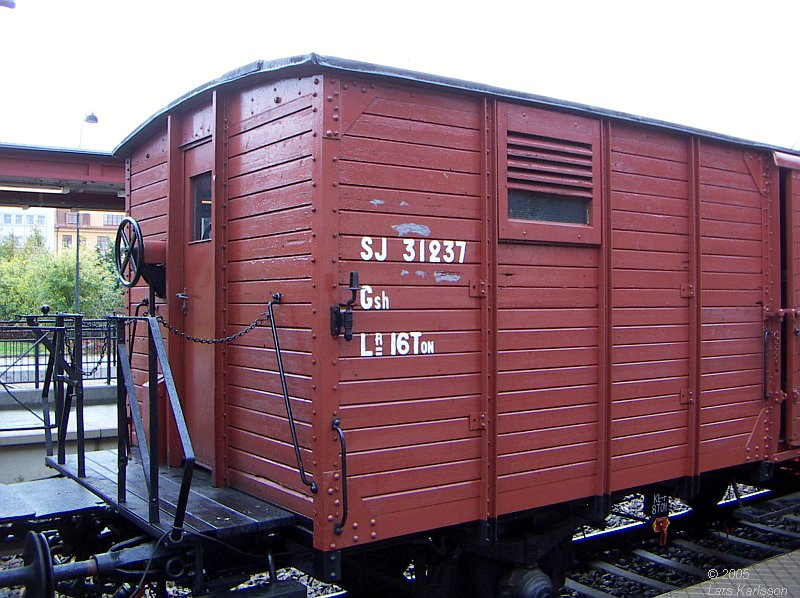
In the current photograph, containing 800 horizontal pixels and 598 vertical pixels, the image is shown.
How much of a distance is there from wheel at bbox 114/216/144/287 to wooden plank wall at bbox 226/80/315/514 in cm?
78

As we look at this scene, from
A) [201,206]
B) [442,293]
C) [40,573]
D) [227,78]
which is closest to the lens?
[40,573]

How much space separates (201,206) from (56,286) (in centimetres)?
3131

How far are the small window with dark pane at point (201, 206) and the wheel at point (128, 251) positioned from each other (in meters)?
0.36

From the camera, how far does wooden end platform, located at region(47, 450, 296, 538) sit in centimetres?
366

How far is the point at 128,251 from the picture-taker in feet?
16.7

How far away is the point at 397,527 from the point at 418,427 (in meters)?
0.53

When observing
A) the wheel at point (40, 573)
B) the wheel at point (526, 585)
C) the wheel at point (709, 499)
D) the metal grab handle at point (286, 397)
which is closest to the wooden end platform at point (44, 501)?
the wheel at point (40, 573)

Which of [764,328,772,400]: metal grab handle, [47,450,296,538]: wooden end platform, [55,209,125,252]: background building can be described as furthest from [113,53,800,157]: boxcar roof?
[55,209,125,252]: background building

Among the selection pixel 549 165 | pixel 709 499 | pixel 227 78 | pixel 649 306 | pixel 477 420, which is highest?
pixel 227 78

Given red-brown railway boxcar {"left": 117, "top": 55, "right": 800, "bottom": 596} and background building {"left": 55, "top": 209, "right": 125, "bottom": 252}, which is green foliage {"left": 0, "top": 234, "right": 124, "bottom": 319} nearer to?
red-brown railway boxcar {"left": 117, "top": 55, "right": 800, "bottom": 596}

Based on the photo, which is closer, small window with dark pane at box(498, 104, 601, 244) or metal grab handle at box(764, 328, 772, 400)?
small window with dark pane at box(498, 104, 601, 244)

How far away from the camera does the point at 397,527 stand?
3918 millimetres

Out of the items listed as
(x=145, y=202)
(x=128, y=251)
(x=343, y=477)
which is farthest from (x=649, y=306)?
(x=145, y=202)

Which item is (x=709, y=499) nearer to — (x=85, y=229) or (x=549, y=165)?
(x=549, y=165)
